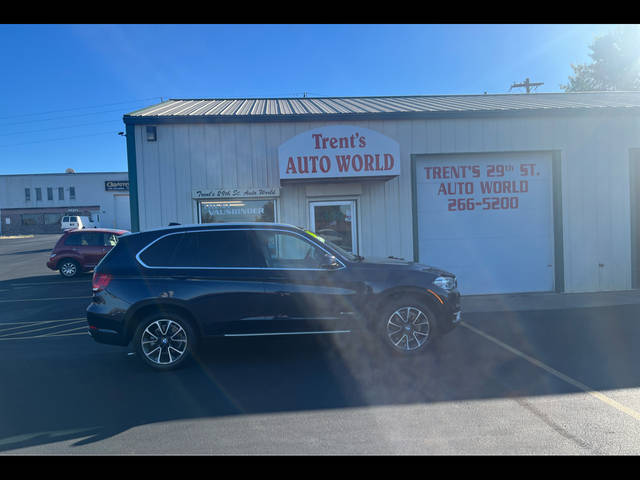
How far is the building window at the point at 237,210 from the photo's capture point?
9.25m

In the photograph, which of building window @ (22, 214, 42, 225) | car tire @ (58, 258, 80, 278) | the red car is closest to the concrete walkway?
the red car

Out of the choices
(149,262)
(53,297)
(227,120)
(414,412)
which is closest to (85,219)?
(53,297)

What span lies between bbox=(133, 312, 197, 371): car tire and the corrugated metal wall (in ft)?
14.3

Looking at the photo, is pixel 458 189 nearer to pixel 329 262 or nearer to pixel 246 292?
pixel 329 262

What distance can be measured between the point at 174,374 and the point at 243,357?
0.97m

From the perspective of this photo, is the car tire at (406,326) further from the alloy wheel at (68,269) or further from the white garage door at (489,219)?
the alloy wheel at (68,269)

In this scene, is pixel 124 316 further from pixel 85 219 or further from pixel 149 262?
pixel 85 219

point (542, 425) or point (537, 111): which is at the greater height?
point (537, 111)

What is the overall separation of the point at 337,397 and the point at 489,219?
7.11 m

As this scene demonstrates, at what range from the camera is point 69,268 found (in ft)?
46.9

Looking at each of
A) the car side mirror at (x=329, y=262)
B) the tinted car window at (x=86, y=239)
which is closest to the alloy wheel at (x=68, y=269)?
the tinted car window at (x=86, y=239)

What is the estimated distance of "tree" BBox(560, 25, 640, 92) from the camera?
29.8 meters

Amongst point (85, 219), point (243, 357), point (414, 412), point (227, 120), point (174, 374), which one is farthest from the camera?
point (85, 219)

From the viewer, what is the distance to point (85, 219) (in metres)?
44.8
